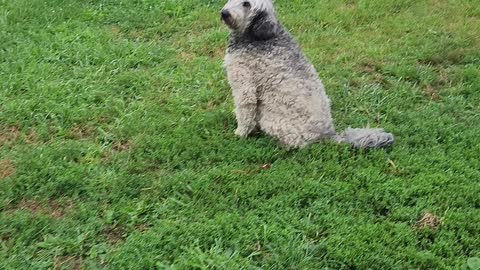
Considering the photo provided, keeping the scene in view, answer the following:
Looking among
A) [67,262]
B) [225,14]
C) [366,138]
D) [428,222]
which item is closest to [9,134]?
[67,262]

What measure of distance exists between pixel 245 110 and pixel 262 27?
0.63m

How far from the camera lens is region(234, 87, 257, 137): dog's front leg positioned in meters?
4.79

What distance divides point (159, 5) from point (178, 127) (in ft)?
9.62

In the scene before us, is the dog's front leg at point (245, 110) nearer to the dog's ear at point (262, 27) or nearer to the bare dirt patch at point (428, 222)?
the dog's ear at point (262, 27)

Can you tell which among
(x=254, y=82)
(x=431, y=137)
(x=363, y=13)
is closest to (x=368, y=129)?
(x=431, y=137)

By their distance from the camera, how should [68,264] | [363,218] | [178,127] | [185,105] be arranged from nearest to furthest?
[68,264] < [363,218] < [178,127] < [185,105]

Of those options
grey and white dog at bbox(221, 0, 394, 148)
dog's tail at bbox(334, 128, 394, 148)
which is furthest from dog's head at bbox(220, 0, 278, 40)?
dog's tail at bbox(334, 128, 394, 148)

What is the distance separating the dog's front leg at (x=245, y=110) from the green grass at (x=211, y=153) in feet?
0.29

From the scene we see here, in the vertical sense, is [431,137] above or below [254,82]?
below

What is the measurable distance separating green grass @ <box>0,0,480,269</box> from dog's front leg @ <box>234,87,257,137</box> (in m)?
0.09

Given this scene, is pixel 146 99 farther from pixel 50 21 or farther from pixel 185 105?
pixel 50 21

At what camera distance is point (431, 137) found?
491cm

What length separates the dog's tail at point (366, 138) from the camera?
462cm

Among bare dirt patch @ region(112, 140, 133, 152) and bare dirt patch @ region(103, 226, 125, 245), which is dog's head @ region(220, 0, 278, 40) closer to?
bare dirt patch @ region(112, 140, 133, 152)
